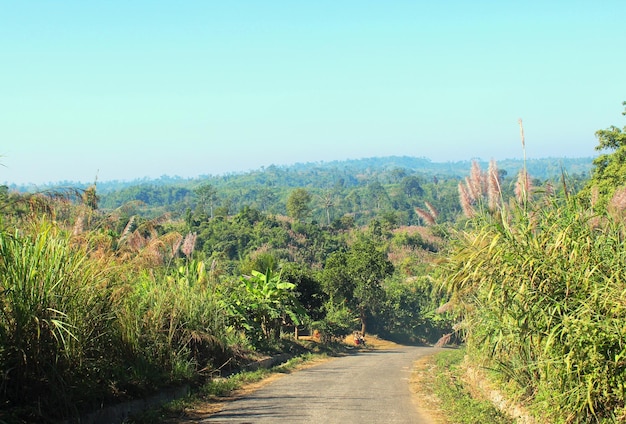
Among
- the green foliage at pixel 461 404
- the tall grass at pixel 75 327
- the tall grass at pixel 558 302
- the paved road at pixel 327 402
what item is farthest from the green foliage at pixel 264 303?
the tall grass at pixel 558 302

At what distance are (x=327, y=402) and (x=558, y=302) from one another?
3.64 metres

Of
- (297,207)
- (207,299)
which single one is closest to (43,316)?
(207,299)

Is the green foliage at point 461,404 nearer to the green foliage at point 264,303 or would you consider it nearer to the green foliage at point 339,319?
the green foliage at point 264,303

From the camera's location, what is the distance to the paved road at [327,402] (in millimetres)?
7480

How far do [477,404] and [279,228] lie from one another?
6115 cm

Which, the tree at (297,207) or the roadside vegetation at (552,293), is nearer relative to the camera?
the roadside vegetation at (552,293)

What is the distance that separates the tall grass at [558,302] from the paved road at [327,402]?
170 centimetres

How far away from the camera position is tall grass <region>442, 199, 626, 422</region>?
6051 mm

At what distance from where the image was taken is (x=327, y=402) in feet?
28.4

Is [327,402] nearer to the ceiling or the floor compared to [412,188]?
nearer to the ceiling

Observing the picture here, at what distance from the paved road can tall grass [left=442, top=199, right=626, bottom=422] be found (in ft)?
5.59

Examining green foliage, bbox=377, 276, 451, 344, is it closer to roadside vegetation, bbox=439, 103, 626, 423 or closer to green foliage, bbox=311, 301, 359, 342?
green foliage, bbox=311, 301, 359, 342

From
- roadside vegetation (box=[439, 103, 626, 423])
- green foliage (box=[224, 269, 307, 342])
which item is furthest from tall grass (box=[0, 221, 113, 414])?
green foliage (box=[224, 269, 307, 342])

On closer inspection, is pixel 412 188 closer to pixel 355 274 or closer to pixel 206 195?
pixel 206 195
